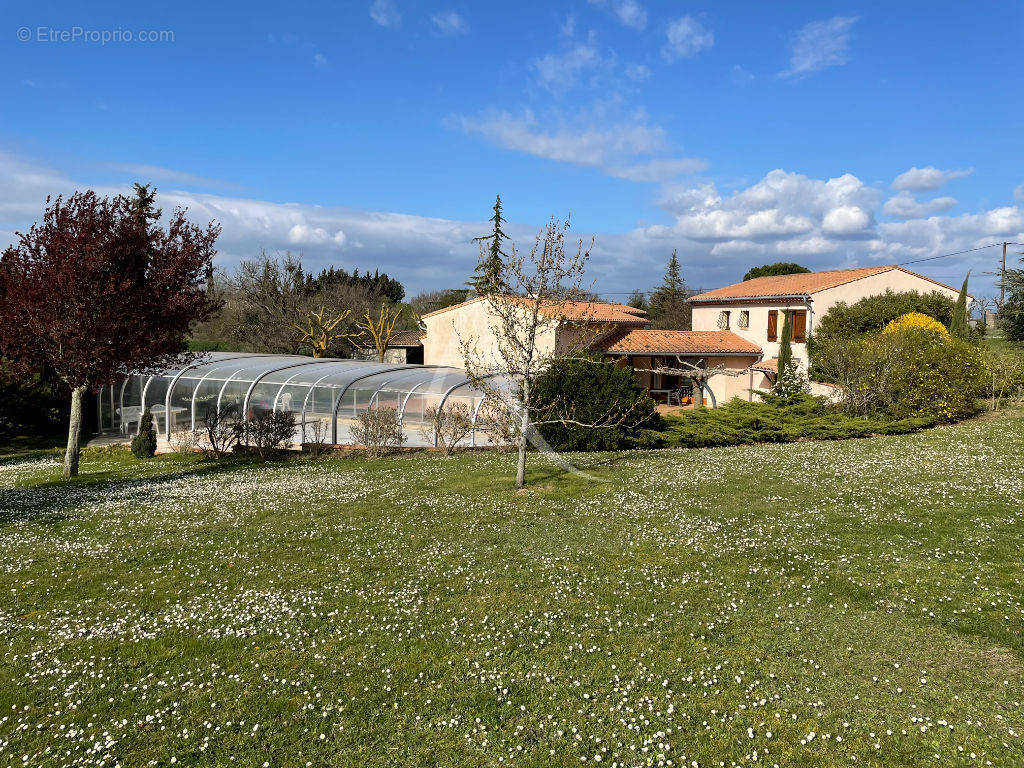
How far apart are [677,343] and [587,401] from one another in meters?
19.2

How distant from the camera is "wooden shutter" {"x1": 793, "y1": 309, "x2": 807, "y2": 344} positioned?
36.0 m

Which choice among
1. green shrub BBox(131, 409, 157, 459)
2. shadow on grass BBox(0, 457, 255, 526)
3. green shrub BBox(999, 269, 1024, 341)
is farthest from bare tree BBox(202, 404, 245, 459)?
green shrub BBox(999, 269, 1024, 341)

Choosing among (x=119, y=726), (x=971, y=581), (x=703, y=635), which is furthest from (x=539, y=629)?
(x=971, y=581)

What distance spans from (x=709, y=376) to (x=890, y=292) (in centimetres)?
1146

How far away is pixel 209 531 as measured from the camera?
1180 centimetres

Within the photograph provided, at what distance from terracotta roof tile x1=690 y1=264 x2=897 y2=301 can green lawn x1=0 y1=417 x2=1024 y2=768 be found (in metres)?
24.7

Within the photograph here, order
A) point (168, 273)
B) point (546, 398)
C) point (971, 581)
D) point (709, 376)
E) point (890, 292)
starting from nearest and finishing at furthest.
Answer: point (971, 581) < point (168, 273) < point (546, 398) < point (890, 292) < point (709, 376)

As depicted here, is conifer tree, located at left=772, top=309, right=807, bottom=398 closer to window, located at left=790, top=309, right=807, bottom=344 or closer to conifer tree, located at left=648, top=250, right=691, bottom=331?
window, located at left=790, top=309, right=807, bottom=344

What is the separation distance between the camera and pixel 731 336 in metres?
40.0

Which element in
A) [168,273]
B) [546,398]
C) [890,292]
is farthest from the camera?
[890,292]

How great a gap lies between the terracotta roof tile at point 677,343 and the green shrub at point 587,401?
14.1m

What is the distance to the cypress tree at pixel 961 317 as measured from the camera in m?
32.4

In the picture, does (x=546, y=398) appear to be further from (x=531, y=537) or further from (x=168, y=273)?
(x=168, y=273)

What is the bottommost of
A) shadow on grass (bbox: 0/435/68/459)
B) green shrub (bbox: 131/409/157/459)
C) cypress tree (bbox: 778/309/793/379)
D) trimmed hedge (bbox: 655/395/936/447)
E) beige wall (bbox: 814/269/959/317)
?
shadow on grass (bbox: 0/435/68/459)
